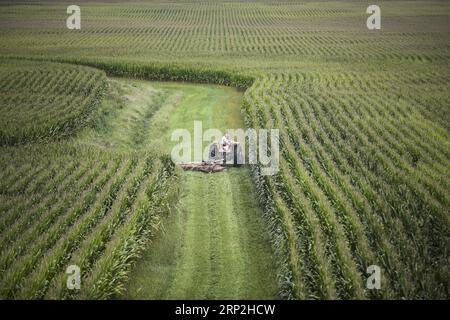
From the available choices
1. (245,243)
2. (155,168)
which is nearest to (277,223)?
(245,243)

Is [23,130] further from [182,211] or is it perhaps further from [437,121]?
[437,121]
